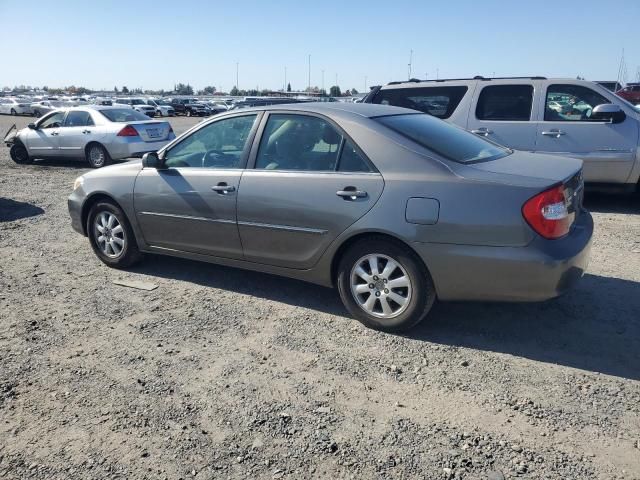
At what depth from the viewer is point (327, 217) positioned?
4.13m

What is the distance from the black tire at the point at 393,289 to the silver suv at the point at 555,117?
14.3 feet

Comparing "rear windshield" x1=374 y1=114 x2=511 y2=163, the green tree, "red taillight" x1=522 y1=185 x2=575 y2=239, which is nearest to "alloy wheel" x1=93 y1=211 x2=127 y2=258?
"rear windshield" x1=374 y1=114 x2=511 y2=163

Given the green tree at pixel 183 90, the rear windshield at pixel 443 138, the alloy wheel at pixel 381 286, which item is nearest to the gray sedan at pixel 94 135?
the rear windshield at pixel 443 138

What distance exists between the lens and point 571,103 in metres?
8.00

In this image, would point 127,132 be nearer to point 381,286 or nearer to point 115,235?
point 115,235

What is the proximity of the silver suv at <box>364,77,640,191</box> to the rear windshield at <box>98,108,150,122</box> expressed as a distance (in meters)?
8.08

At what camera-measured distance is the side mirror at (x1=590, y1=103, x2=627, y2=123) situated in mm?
7449

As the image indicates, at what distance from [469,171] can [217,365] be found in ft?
7.02

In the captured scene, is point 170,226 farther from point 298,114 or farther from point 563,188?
point 563,188

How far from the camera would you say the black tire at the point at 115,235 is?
5480 millimetres

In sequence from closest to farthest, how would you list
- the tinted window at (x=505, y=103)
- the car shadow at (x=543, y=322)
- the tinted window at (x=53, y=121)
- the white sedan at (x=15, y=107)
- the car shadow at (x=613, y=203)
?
the car shadow at (x=543, y=322) → the car shadow at (x=613, y=203) → the tinted window at (x=505, y=103) → the tinted window at (x=53, y=121) → the white sedan at (x=15, y=107)

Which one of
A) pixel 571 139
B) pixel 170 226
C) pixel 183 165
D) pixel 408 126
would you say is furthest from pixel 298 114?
pixel 571 139

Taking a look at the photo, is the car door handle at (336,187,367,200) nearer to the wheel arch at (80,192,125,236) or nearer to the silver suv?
the wheel arch at (80,192,125,236)

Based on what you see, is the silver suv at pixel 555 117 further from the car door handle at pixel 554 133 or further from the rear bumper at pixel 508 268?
the rear bumper at pixel 508 268
